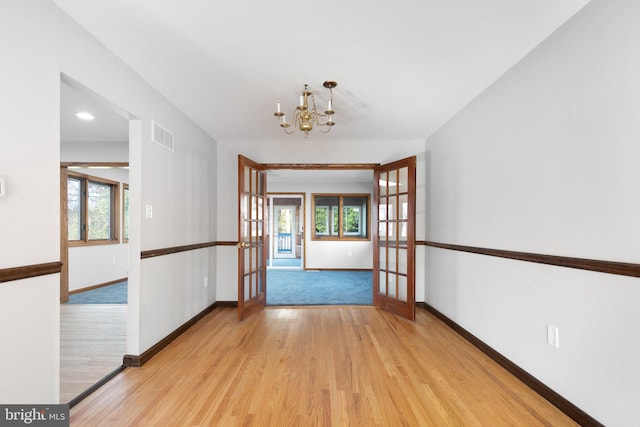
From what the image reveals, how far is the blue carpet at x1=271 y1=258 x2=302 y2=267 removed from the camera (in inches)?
318

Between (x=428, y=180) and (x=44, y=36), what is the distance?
3846 millimetres

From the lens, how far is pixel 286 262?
8.34 m

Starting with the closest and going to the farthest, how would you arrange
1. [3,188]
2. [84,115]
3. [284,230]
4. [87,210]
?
1. [3,188]
2. [84,115]
3. [87,210]
4. [284,230]

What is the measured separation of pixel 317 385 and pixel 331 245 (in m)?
5.22

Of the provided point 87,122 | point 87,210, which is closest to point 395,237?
point 87,122

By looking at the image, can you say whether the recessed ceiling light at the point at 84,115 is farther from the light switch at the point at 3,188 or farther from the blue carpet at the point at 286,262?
the blue carpet at the point at 286,262

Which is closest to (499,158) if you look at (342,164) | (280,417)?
(342,164)

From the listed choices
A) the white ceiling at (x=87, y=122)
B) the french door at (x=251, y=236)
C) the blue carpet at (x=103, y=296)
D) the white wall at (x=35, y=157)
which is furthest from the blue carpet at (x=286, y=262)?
the white wall at (x=35, y=157)

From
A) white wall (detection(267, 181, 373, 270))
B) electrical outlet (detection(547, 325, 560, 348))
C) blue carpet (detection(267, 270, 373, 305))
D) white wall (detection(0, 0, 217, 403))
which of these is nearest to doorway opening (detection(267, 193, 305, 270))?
white wall (detection(267, 181, 373, 270))

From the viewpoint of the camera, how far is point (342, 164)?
13.7 feet

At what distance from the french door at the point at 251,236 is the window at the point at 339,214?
329 cm

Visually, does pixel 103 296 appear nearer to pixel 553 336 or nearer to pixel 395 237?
pixel 395 237

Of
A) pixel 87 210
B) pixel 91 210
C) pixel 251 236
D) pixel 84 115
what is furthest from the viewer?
pixel 91 210

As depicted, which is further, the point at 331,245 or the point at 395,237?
the point at 331,245
